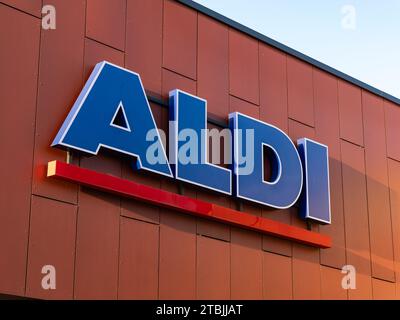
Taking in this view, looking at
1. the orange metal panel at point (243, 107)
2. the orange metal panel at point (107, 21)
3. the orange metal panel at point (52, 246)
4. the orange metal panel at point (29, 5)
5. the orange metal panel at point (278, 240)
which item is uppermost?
the orange metal panel at point (107, 21)

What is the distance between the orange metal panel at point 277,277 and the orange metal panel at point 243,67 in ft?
9.38

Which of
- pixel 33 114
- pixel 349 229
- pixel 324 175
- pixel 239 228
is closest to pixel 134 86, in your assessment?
pixel 33 114

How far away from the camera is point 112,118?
13281mm

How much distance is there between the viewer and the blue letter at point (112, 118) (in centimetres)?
1266

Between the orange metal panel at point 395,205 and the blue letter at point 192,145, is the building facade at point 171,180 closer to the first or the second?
the orange metal panel at point 395,205

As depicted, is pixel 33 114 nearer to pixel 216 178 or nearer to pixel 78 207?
pixel 78 207

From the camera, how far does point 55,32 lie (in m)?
12.8

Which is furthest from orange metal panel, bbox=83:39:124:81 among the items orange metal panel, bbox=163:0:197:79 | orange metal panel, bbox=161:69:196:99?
orange metal panel, bbox=163:0:197:79

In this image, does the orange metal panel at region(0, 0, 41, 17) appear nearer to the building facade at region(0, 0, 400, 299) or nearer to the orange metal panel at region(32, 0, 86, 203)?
the building facade at region(0, 0, 400, 299)

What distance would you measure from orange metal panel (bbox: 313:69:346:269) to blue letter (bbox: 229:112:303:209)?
4.35 ft

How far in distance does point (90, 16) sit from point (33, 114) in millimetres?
2087

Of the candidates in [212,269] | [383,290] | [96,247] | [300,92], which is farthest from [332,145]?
[96,247]

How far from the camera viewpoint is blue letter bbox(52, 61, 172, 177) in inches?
499

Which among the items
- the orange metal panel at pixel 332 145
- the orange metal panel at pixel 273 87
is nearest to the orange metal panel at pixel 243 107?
the orange metal panel at pixel 273 87
